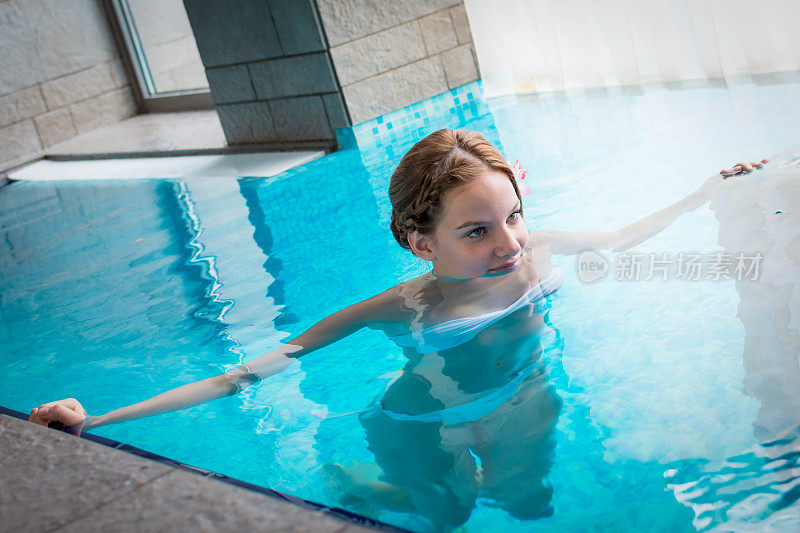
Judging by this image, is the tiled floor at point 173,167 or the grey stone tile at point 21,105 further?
the grey stone tile at point 21,105

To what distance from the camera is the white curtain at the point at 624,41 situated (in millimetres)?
5379

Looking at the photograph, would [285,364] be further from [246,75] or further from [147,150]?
[147,150]

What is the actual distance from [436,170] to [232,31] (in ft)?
18.3

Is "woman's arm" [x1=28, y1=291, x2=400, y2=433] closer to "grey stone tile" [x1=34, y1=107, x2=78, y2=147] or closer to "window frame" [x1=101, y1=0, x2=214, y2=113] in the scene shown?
"window frame" [x1=101, y1=0, x2=214, y2=113]

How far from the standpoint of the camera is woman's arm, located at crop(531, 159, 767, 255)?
2949 mm

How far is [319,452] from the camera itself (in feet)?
8.20

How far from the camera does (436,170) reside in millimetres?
2402

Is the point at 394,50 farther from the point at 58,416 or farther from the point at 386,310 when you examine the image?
the point at 58,416

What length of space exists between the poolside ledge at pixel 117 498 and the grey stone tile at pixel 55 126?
31.2 feet

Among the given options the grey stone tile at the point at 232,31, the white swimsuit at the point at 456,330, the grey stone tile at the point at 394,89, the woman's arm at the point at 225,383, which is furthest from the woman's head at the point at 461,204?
the grey stone tile at the point at 232,31

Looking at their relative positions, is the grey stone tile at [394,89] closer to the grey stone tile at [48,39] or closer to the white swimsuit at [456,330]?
the white swimsuit at [456,330]

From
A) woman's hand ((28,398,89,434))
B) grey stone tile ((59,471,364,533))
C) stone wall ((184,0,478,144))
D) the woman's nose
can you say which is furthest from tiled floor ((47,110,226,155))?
grey stone tile ((59,471,364,533))

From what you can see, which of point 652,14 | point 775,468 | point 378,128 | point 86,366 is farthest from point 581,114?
point 775,468

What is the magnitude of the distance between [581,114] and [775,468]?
4.59 meters
